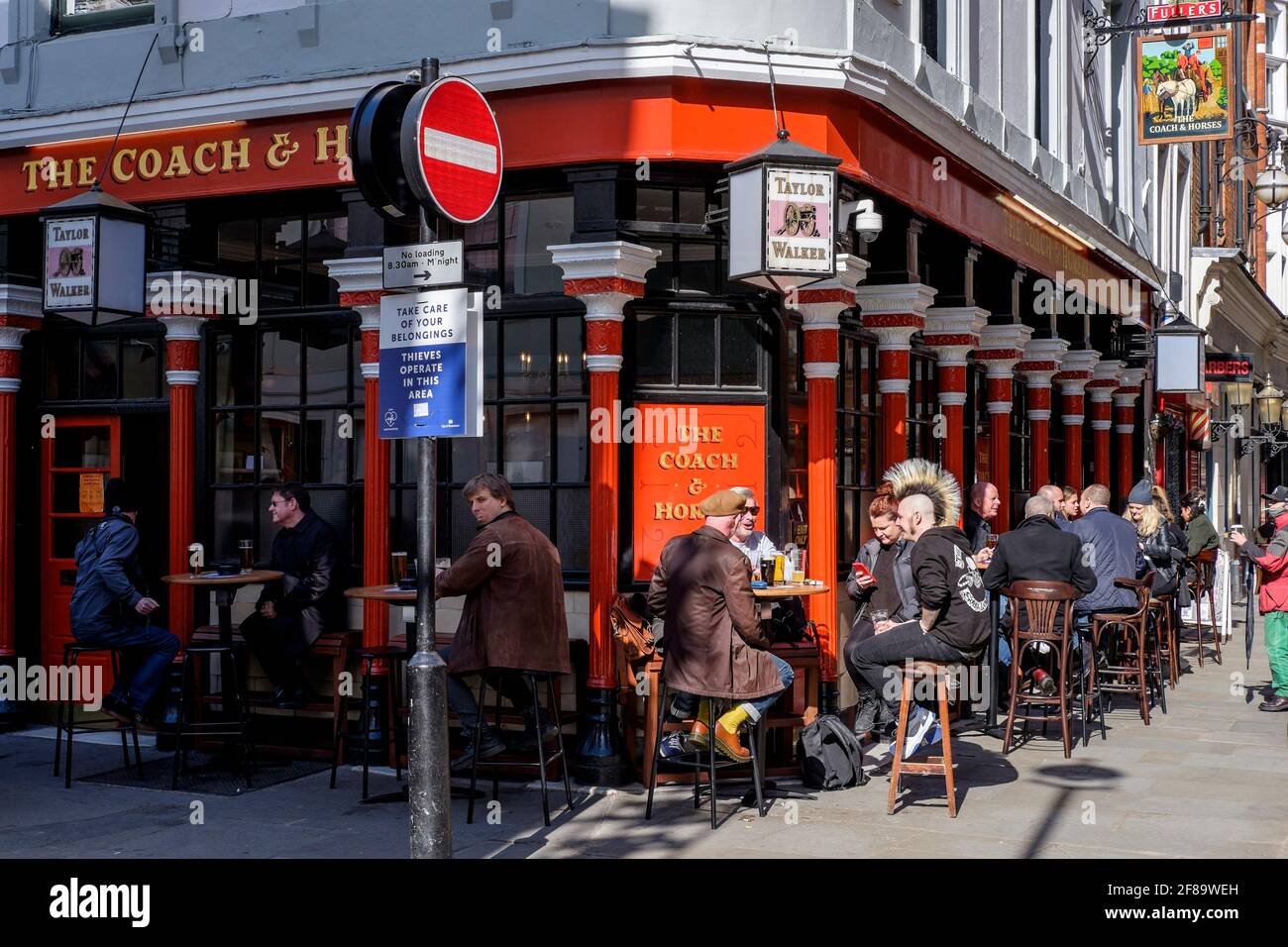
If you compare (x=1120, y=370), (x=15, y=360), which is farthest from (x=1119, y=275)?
(x=15, y=360)

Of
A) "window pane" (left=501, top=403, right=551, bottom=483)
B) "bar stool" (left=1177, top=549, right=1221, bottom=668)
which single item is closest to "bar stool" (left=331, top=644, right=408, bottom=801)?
"window pane" (left=501, top=403, right=551, bottom=483)

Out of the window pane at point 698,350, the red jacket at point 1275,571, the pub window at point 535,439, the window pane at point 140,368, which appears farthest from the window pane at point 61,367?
the red jacket at point 1275,571

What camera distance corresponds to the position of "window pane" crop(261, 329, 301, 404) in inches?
406

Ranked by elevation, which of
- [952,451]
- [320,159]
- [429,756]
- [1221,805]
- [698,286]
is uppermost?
[320,159]

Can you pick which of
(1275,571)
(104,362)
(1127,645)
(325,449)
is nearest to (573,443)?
(325,449)

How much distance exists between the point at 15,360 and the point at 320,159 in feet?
10.8

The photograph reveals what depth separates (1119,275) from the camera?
18.2 meters

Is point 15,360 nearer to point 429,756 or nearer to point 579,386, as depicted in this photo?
point 579,386

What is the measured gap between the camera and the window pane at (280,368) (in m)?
10.3

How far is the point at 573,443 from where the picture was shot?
30.6 ft

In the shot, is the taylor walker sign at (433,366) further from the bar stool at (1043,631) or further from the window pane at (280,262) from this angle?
the bar stool at (1043,631)

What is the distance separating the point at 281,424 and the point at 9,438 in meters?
2.42

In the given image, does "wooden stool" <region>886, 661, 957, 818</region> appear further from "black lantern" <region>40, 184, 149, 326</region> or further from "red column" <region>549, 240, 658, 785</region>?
"black lantern" <region>40, 184, 149, 326</region>

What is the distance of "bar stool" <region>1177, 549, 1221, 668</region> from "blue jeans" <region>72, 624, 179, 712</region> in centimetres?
1151
